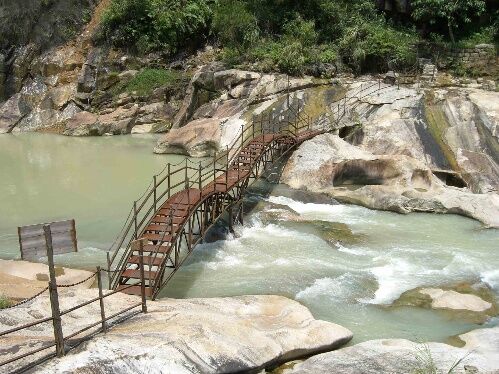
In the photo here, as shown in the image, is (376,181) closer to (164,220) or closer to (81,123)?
(164,220)

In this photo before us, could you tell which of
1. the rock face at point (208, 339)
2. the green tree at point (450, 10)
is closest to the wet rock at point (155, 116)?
the green tree at point (450, 10)

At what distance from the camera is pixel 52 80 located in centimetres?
4053

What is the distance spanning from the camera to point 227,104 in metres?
30.6

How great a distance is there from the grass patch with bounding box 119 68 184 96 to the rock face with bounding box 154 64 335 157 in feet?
15.4

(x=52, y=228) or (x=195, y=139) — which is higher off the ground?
(x=52, y=228)

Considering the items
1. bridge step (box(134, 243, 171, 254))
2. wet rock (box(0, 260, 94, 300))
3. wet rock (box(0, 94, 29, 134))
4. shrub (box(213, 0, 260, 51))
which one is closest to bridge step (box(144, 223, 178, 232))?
bridge step (box(134, 243, 171, 254))

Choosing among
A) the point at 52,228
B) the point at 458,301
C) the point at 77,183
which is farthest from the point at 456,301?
the point at 77,183

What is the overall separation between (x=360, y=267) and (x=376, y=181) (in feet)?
24.7

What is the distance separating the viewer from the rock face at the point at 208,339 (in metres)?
7.86

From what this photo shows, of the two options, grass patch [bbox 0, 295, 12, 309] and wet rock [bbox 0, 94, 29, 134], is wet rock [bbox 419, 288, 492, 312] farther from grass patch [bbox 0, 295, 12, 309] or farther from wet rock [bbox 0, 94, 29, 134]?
wet rock [bbox 0, 94, 29, 134]

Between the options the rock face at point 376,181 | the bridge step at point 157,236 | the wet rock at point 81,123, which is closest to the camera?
the bridge step at point 157,236

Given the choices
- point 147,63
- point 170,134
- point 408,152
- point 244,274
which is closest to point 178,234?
point 244,274

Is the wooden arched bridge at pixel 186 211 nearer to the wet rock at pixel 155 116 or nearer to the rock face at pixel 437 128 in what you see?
the rock face at pixel 437 128

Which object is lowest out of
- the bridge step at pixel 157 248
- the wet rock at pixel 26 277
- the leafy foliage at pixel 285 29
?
the wet rock at pixel 26 277
